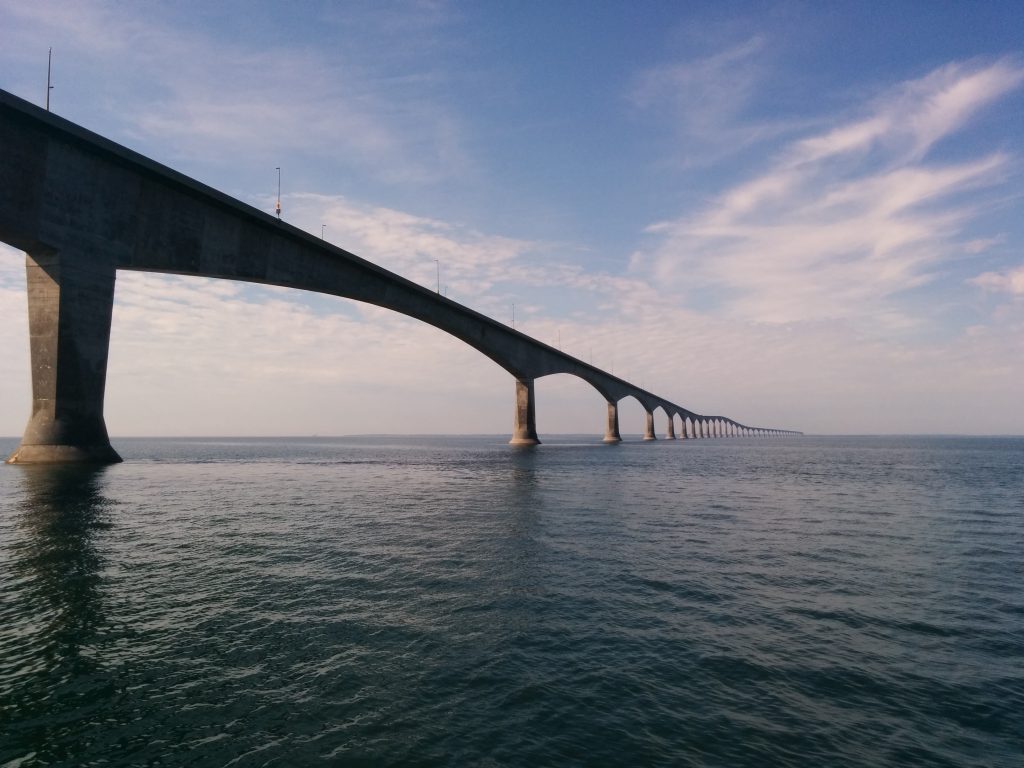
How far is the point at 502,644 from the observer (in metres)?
7.89

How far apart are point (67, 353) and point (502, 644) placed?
112 feet

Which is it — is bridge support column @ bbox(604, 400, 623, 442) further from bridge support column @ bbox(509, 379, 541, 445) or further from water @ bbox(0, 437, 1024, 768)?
water @ bbox(0, 437, 1024, 768)

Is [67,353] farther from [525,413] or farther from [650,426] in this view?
[650,426]

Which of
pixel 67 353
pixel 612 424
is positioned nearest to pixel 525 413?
pixel 612 424

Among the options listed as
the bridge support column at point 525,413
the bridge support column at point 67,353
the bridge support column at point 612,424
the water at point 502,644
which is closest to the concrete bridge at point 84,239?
the bridge support column at point 67,353

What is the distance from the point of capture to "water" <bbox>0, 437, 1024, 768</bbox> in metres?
5.45

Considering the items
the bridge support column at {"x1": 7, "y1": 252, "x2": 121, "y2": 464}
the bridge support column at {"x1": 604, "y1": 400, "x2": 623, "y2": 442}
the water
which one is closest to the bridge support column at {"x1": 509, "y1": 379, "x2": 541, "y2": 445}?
the bridge support column at {"x1": 604, "y1": 400, "x2": 623, "y2": 442}

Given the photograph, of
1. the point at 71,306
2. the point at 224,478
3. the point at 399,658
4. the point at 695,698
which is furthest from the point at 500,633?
the point at 71,306

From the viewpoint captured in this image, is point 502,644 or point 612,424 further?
point 612,424

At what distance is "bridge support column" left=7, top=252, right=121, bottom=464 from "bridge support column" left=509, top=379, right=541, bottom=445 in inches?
2303

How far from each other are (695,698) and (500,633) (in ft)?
9.88

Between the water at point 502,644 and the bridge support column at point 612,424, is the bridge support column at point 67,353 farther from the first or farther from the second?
the bridge support column at point 612,424

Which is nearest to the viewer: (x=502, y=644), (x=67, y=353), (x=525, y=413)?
(x=502, y=644)

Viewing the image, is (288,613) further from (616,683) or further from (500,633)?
(616,683)
